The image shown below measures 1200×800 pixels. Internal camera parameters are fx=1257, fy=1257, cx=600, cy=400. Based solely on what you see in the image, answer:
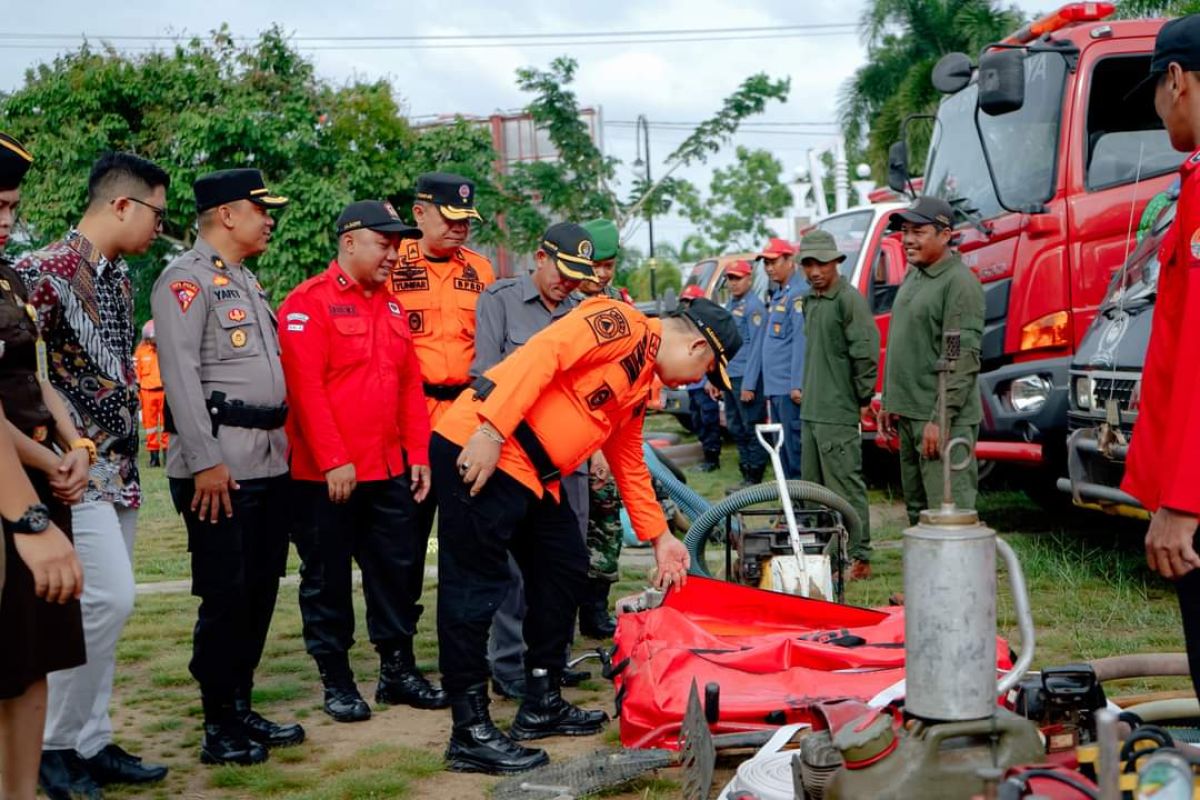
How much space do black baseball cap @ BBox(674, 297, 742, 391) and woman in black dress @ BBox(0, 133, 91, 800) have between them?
76.3 inches

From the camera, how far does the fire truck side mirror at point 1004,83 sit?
6863mm

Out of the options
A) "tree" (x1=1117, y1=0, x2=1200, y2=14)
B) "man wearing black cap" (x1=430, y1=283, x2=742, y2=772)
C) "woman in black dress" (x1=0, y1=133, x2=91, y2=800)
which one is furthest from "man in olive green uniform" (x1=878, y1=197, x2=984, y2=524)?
"tree" (x1=1117, y1=0, x2=1200, y2=14)

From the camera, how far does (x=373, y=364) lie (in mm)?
5078

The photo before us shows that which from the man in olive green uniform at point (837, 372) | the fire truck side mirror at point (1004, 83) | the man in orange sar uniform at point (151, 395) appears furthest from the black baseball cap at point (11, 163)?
the man in orange sar uniform at point (151, 395)

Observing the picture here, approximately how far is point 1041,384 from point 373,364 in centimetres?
407

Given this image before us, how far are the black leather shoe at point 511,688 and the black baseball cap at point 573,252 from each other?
1.71 m

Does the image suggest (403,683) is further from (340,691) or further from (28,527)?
(28,527)

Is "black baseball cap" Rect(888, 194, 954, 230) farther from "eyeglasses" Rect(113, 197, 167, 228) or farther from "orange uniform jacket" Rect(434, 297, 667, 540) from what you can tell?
"eyeglasses" Rect(113, 197, 167, 228)

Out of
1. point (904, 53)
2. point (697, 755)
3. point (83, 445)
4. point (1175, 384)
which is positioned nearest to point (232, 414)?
point (83, 445)

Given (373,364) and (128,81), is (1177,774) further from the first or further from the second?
Answer: (128,81)

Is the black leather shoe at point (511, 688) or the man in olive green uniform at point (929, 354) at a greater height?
the man in olive green uniform at point (929, 354)

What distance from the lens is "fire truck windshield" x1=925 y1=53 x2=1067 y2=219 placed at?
7531 millimetres

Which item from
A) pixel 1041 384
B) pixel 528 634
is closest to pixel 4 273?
pixel 528 634

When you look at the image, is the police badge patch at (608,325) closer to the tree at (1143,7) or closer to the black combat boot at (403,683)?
the black combat boot at (403,683)
